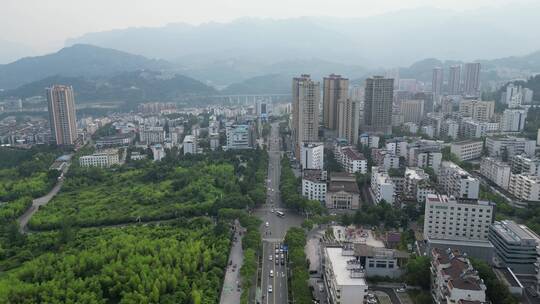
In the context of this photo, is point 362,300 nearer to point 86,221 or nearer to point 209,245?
point 209,245

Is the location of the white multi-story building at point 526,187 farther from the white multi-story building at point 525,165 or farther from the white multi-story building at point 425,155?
the white multi-story building at point 425,155

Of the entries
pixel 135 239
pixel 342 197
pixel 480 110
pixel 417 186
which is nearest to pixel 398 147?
pixel 417 186

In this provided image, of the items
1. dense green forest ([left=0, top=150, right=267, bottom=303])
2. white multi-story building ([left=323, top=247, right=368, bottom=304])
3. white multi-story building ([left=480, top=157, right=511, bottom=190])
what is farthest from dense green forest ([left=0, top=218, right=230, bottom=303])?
white multi-story building ([left=480, top=157, right=511, bottom=190])

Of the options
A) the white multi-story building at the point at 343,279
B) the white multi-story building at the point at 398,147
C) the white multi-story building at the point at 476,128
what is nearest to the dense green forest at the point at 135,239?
the white multi-story building at the point at 343,279

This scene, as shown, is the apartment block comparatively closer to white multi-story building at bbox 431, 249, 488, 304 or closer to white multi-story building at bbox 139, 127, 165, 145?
white multi-story building at bbox 139, 127, 165, 145

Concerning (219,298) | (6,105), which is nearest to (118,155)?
(219,298)

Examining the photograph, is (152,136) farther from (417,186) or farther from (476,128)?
(476,128)
